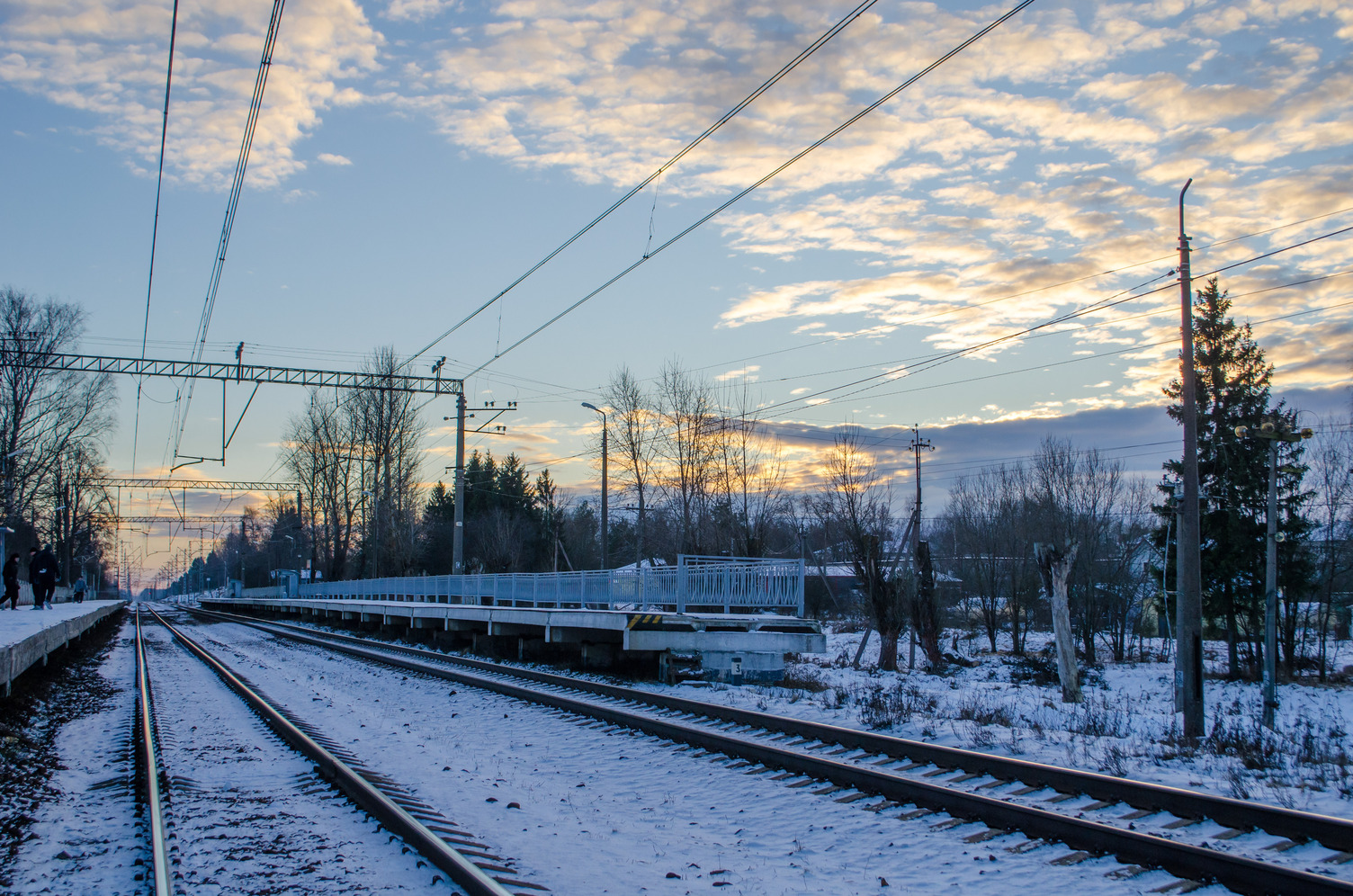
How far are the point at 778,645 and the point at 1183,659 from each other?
6583mm

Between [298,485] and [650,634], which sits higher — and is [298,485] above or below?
above

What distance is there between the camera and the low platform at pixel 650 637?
16625 mm

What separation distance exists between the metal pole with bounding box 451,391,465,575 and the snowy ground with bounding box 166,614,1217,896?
2069cm

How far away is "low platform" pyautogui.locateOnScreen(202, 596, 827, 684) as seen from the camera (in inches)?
655

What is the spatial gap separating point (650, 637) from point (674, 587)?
206 centimetres

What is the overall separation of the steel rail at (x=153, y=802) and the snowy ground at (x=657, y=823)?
6.52 ft

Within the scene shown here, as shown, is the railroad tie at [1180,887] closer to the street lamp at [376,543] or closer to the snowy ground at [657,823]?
the snowy ground at [657,823]

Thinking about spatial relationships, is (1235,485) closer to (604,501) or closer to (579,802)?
(604,501)

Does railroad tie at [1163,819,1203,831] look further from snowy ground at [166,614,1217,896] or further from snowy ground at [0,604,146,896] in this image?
snowy ground at [0,604,146,896]

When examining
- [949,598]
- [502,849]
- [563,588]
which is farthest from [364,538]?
[502,849]

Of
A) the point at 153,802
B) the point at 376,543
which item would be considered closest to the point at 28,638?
the point at 153,802

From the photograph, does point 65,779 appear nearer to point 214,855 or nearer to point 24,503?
point 214,855

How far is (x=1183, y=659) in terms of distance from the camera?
1534 cm

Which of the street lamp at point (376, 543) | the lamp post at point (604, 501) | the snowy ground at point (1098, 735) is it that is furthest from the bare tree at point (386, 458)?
the snowy ground at point (1098, 735)
